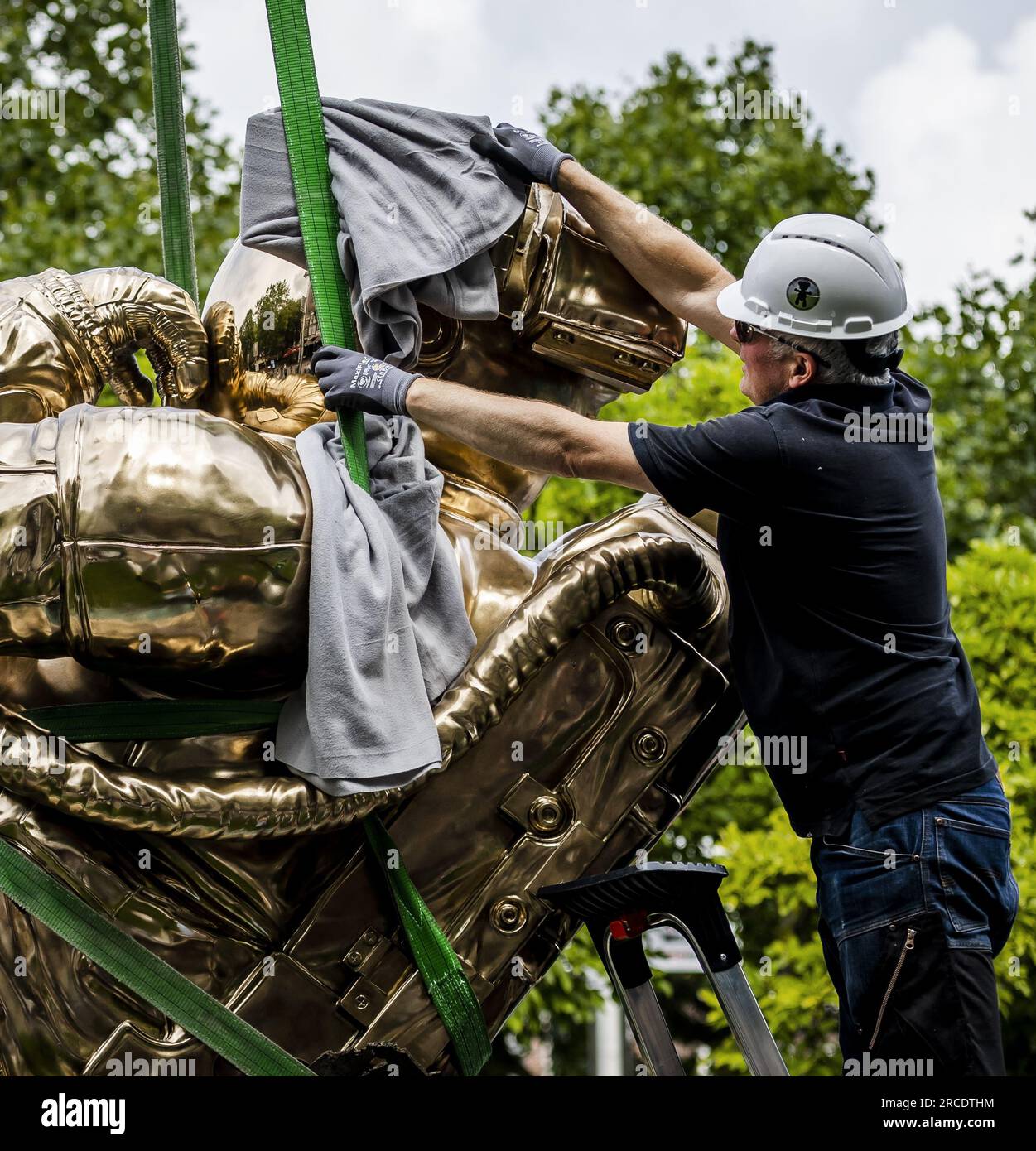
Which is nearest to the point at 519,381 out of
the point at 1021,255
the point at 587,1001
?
the point at 587,1001

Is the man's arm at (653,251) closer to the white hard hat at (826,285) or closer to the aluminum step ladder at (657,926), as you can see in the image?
the white hard hat at (826,285)

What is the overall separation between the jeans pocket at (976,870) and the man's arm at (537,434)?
75 cm

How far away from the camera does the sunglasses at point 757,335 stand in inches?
102

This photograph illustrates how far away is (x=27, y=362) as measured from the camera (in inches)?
103

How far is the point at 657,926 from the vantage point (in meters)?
2.53

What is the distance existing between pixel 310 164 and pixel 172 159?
0.65m

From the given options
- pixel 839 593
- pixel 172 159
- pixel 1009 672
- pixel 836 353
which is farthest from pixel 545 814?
pixel 1009 672

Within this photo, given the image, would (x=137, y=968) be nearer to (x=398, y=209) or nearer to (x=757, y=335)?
(x=398, y=209)

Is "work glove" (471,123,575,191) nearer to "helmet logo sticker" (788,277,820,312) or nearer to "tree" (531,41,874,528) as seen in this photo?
"helmet logo sticker" (788,277,820,312)

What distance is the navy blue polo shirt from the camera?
2.51 metres

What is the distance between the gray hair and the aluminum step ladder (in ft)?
2.78

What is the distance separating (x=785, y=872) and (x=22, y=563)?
14.5 feet

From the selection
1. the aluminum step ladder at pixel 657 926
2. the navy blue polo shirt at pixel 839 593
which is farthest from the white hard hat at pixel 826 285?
the aluminum step ladder at pixel 657 926

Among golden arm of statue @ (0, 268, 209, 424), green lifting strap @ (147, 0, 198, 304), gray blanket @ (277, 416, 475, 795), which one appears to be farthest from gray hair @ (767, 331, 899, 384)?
green lifting strap @ (147, 0, 198, 304)
